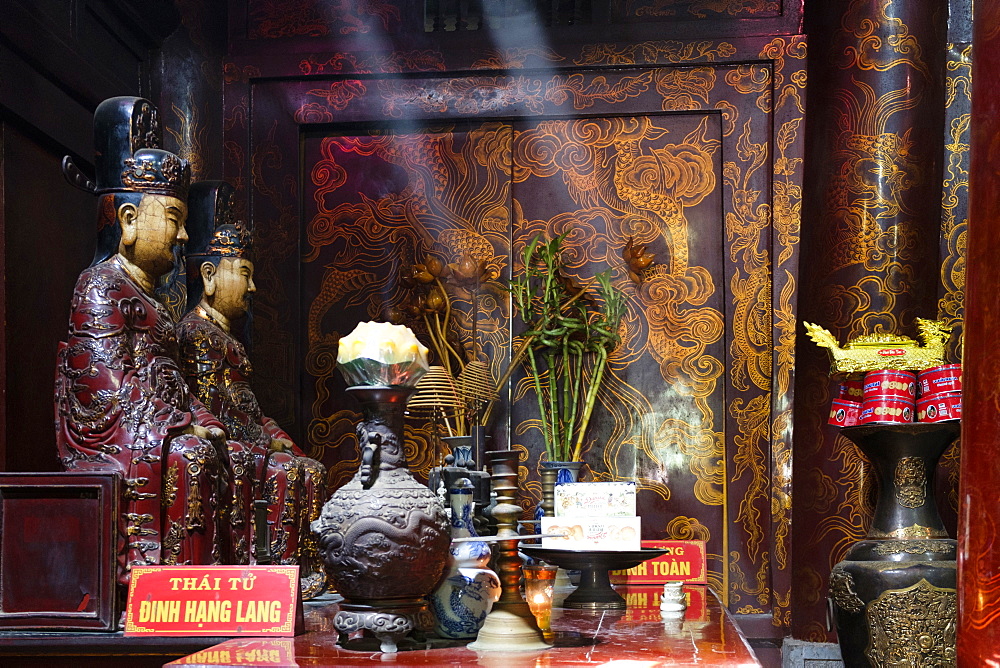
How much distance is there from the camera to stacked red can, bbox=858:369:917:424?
3.67 m

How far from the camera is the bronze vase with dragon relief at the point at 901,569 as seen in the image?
3432 millimetres

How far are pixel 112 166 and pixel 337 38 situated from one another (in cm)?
189

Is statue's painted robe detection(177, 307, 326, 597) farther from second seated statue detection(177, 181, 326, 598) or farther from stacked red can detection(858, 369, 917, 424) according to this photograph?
stacked red can detection(858, 369, 917, 424)

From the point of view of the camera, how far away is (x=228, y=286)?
3.70 metres

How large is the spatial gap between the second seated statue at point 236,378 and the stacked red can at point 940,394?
5.93 feet

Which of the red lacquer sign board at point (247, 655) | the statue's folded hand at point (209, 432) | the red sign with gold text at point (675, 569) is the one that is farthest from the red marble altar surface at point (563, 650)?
the red sign with gold text at point (675, 569)

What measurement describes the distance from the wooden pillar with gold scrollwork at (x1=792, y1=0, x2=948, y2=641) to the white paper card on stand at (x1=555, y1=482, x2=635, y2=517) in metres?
1.95

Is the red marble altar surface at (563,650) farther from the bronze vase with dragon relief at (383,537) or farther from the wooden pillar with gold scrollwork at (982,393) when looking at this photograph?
the wooden pillar with gold scrollwork at (982,393)

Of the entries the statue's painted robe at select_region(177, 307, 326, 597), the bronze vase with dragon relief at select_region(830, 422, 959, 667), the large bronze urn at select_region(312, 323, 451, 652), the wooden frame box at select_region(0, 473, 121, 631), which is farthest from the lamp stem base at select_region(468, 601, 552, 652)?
Answer: the bronze vase with dragon relief at select_region(830, 422, 959, 667)

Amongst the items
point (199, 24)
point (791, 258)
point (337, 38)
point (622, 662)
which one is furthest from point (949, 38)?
point (622, 662)

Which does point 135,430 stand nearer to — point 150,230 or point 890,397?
point 150,230

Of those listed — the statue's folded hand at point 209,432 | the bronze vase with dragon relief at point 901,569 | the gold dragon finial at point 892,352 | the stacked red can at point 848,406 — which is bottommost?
the bronze vase with dragon relief at point 901,569

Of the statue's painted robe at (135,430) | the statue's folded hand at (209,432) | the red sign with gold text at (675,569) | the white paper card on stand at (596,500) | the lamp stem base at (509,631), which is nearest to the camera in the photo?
the lamp stem base at (509,631)

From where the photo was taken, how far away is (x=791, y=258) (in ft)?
14.8
